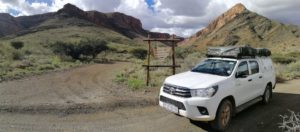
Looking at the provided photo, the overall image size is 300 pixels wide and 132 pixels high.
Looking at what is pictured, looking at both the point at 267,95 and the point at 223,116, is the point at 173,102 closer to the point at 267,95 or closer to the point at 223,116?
the point at 223,116

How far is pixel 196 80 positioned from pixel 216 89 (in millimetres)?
596

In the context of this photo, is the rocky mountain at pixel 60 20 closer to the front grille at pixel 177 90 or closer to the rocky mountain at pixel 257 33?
the rocky mountain at pixel 257 33

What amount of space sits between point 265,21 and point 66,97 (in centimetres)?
10161

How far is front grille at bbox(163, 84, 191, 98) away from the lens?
19.9 ft

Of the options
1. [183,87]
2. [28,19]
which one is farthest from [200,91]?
[28,19]

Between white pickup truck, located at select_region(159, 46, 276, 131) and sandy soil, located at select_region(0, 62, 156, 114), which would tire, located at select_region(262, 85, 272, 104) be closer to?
white pickup truck, located at select_region(159, 46, 276, 131)

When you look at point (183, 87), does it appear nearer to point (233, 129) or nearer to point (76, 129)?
point (233, 129)

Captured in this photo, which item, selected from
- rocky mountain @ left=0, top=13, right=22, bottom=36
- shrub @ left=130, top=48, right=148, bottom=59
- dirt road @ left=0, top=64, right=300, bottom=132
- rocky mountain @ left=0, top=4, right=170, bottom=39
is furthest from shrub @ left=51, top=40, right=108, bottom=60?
rocky mountain @ left=0, top=13, right=22, bottom=36

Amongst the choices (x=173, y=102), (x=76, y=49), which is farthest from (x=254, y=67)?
(x=76, y=49)

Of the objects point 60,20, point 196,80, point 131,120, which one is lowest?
point 131,120

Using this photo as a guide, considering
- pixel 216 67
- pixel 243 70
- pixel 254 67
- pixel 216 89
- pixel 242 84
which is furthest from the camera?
pixel 254 67

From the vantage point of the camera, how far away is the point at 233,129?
6.48 metres

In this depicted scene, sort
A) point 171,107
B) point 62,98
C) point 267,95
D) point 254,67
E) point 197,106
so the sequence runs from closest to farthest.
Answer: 1. point 197,106
2. point 171,107
3. point 254,67
4. point 267,95
5. point 62,98

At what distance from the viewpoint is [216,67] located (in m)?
7.45
